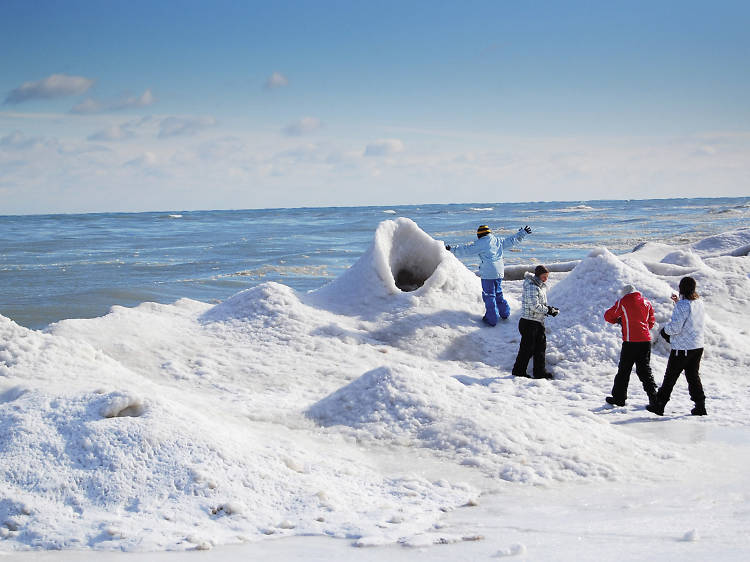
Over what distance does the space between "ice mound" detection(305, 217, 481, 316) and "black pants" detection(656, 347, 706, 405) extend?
3131 millimetres

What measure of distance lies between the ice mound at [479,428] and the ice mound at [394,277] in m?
3.18

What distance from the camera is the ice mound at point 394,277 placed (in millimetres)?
8859

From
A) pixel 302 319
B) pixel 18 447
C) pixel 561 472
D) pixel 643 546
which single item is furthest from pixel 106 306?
pixel 643 546

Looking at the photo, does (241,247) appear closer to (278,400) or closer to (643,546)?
(278,400)

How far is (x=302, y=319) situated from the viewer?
8367 millimetres

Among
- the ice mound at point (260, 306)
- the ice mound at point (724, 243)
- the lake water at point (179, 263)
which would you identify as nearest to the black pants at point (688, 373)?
the ice mound at point (260, 306)

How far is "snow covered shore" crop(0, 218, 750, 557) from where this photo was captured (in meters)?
3.98

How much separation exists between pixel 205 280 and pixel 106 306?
4.79m

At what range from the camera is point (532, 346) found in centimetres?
753

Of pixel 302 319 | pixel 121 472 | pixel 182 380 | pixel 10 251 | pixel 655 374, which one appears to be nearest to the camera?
pixel 121 472

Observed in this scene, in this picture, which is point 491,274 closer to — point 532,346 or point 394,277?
point 532,346

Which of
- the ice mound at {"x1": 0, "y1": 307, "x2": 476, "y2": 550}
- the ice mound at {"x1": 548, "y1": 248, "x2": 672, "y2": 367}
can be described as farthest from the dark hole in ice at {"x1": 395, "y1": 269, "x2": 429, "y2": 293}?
the ice mound at {"x1": 0, "y1": 307, "x2": 476, "y2": 550}

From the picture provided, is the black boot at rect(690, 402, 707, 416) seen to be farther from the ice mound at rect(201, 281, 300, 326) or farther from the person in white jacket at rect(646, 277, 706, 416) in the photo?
the ice mound at rect(201, 281, 300, 326)

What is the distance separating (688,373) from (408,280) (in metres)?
4.45
